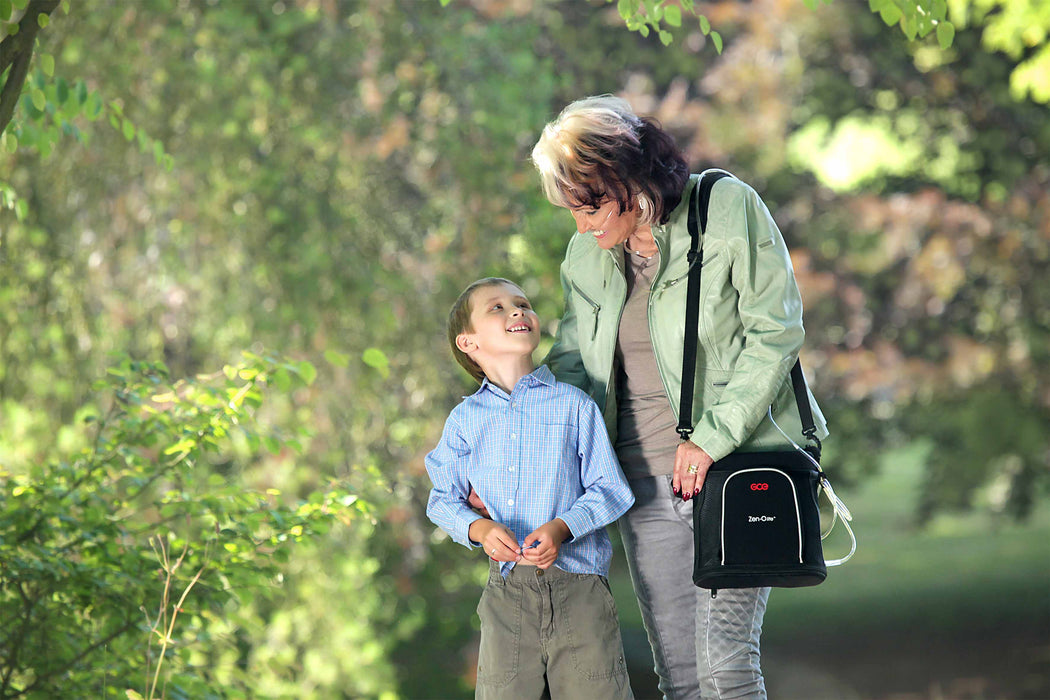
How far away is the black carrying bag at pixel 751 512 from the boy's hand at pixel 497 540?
329 millimetres

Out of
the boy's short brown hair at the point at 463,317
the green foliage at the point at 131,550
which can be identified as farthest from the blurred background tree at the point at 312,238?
the boy's short brown hair at the point at 463,317

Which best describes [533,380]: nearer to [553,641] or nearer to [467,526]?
[467,526]

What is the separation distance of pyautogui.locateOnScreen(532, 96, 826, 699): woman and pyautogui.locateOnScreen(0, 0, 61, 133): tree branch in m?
1.28

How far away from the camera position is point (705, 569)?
7.48 feet

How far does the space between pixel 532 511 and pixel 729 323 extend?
512 mm

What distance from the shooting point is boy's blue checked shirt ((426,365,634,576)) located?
7.86 ft

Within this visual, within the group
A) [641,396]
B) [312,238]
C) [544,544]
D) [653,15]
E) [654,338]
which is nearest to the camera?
[544,544]

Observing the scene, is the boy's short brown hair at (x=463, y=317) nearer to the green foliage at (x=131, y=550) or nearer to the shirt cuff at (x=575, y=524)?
the shirt cuff at (x=575, y=524)

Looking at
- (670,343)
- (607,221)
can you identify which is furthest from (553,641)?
(607,221)

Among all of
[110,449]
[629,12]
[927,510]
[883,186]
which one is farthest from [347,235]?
[927,510]

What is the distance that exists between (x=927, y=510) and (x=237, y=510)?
823 cm

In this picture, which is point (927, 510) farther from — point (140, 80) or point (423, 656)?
point (140, 80)

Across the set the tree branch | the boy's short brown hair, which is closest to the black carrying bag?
the boy's short brown hair

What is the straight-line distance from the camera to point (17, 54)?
290 centimetres
